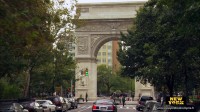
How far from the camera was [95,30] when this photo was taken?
69.4 m

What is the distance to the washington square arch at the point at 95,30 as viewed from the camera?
225 feet

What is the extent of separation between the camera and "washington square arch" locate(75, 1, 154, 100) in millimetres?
68438

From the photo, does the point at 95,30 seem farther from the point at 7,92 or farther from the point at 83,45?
the point at 7,92

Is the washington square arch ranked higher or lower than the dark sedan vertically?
higher

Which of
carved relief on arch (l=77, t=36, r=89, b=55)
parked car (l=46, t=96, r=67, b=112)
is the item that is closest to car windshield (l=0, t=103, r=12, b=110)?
parked car (l=46, t=96, r=67, b=112)

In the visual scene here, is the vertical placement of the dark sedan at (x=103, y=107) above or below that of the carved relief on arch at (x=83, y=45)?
below

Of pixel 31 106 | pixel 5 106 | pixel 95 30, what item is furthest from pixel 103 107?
pixel 95 30

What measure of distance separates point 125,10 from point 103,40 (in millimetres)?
5837

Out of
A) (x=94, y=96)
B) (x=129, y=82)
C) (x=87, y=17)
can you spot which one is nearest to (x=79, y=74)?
(x=94, y=96)

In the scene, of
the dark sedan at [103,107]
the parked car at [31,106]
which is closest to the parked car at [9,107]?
the parked car at [31,106]

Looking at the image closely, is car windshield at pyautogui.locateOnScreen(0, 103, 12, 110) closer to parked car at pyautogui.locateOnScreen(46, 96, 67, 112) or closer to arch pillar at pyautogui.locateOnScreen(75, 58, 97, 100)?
parked car at pyautogui.locateOnScreen(46, 96, 67, 112)

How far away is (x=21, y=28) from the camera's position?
1481cm

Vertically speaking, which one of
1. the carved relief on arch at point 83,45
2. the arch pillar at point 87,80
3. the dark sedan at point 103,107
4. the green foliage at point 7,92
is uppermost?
the carved relief on arch at point 83,45

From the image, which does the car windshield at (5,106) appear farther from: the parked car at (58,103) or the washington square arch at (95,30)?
the washington square arch at (95,30)
